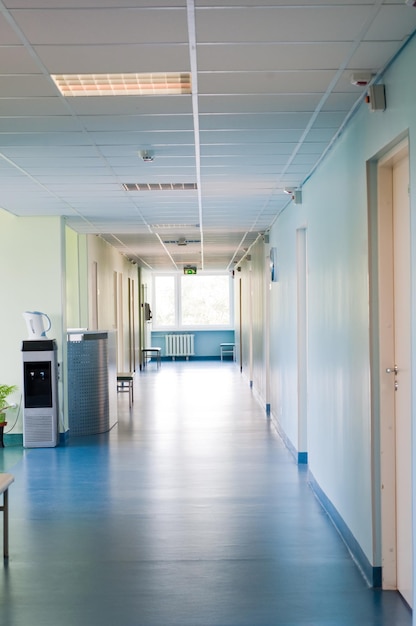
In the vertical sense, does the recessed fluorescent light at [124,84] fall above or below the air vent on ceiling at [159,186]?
below

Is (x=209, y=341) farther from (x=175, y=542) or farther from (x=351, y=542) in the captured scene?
(x=351, y=542)

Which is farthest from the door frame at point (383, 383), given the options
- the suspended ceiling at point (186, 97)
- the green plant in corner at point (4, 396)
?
the green plant in corner at point (4, 396)

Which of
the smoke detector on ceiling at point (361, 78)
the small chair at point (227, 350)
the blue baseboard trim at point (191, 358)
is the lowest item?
the blue baseboard trim at point (191, 358)

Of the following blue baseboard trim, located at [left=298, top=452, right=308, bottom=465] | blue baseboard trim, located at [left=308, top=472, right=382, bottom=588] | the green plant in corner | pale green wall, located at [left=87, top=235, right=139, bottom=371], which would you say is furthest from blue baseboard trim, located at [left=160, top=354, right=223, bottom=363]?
blue baseboard trim, located at [left=308, top=472, right=382, bottom=588]

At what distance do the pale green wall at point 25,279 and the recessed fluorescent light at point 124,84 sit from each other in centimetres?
524

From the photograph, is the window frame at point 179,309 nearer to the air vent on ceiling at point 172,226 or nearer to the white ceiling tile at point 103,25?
the air vent on ceiling at point 172,226

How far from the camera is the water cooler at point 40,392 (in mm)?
8656

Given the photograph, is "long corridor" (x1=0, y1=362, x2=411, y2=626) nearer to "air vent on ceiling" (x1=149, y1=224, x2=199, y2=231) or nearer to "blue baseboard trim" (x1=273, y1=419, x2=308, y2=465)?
"blue baseboard trim" (x1=273, y1=419, x2=308, y2=465)

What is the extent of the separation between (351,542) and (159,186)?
13.2 feet

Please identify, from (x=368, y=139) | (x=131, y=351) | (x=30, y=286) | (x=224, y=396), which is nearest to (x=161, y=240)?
(x=224, y=396)

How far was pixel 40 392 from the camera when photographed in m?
8.71

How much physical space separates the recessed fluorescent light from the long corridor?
113 inches

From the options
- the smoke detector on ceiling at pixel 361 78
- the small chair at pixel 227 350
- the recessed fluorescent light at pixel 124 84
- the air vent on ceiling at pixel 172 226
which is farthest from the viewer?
the small chair at pixel 227 350

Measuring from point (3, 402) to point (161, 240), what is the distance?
502 cm
